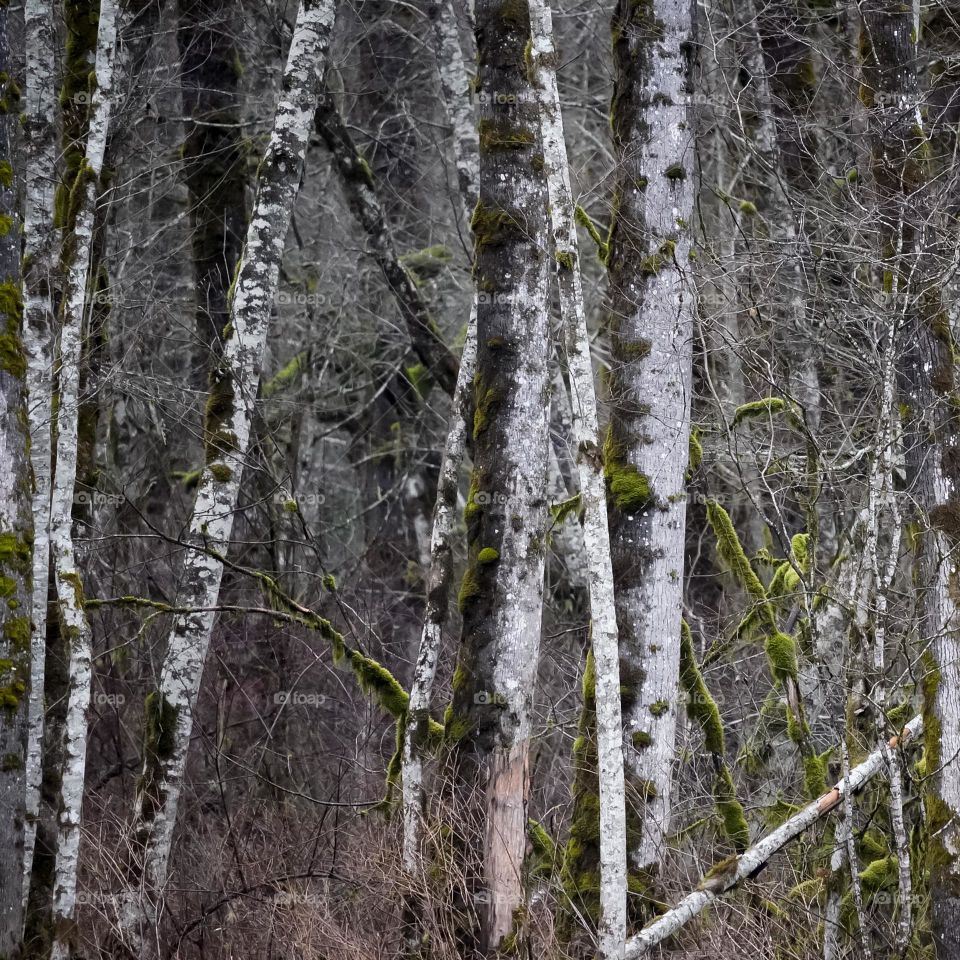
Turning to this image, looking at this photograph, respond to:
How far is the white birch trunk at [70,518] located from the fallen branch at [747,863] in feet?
11.1

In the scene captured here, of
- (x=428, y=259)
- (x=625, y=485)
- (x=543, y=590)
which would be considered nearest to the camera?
(x=625, y=485)

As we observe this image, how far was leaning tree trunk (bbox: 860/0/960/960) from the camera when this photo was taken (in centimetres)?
565

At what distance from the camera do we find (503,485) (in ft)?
21.5

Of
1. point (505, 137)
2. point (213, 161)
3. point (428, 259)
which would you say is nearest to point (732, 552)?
point (505, 137)

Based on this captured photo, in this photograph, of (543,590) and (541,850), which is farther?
(541,850)

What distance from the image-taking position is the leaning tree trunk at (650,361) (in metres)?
6.33

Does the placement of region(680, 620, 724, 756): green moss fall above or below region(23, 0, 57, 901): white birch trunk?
below

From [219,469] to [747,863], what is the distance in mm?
4281

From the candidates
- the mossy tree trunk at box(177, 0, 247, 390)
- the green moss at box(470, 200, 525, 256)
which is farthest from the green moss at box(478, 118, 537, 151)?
the mossy tree trunk at box(177, 0, 247, 390)

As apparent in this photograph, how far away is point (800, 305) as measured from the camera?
23.6 ft

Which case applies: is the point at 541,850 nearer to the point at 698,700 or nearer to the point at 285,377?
the point at 698,700

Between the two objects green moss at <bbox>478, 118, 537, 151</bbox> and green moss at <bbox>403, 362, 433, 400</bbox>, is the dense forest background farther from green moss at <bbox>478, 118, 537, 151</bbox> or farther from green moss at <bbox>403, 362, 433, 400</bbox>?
green moss at <bbox>403, 362, 433, 400</bbox>

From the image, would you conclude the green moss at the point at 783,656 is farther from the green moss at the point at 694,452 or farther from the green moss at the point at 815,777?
the green moss at the point at 694,452

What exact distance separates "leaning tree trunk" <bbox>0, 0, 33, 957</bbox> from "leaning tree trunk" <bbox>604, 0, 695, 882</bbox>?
335 cm
